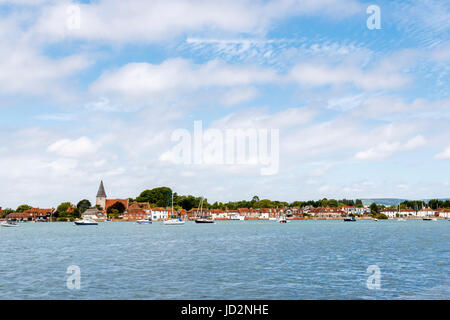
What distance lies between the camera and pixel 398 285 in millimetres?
28391

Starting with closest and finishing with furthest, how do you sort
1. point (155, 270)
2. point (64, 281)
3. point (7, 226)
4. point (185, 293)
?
point (185, 293)
point (64, 281)
point (155, 270)
point (7, 226)
